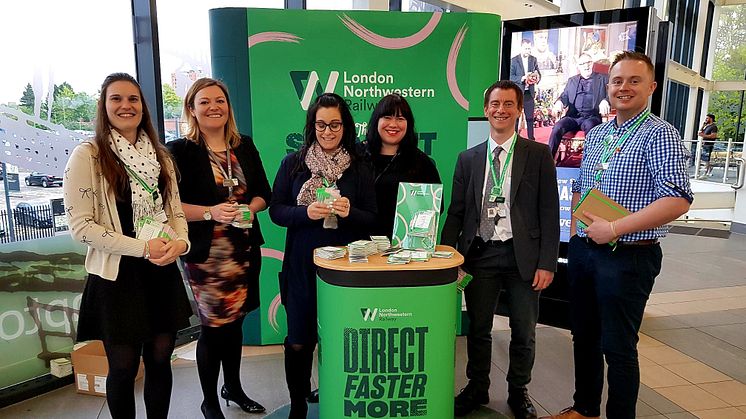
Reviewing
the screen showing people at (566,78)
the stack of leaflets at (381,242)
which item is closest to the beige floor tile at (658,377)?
the screen showing people at (566,78)

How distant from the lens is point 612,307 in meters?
2.05

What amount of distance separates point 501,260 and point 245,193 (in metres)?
1.25

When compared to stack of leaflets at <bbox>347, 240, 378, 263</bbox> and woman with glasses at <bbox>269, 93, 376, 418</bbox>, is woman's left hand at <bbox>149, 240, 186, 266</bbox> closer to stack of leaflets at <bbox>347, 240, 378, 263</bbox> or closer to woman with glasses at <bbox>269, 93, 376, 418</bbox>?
woman with glasses at <bbox>269, 93, 376, 418</bbox>

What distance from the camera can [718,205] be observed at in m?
9.66

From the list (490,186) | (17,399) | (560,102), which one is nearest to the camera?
(490,186)

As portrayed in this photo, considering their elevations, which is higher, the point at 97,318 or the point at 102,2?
the point at 102,2

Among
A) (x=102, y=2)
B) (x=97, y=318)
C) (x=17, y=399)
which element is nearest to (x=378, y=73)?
(x=102, y=2)

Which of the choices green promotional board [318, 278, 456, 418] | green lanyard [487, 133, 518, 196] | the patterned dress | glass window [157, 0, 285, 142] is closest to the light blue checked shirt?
green lanyard [487, 133, 518, 196]

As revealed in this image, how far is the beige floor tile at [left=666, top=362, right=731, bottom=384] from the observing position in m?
3.07

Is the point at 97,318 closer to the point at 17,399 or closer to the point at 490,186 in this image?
the point at 17,399

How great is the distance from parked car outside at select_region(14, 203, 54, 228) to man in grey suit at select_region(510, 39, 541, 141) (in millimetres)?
3414

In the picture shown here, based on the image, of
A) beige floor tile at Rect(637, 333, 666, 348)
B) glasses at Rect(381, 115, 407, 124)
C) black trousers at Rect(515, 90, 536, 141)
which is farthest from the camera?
black trousers at Rect(515, 90, 536, 141)

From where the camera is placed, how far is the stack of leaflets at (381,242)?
212 cm

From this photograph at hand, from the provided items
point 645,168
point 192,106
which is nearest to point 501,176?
point 645,168
